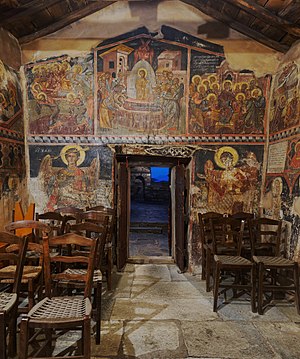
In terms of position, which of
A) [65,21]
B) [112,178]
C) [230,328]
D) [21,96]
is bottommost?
[230,328]

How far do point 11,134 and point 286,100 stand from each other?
4419 millimetres

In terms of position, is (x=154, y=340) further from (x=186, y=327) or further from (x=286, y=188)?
(x=286, y=188)

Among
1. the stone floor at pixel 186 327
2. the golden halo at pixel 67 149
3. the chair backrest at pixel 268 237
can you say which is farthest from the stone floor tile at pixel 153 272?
the golden halo at pixel 67 149

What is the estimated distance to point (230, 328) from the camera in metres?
3.00

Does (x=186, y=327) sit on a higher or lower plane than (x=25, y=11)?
Answer: lower

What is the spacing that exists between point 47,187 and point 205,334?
136 inches

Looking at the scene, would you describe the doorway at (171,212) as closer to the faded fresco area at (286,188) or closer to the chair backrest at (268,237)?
the chair backrest at (268,237)

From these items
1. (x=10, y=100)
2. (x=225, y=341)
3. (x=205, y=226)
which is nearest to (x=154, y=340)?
(x=225, y=341)

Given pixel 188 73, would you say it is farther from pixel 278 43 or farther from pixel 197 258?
pixel 197 258

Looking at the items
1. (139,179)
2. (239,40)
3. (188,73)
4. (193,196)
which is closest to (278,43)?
(239,40)

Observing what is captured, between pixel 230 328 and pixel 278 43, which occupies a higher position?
pixel 278 43

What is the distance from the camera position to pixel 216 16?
15.0 feet

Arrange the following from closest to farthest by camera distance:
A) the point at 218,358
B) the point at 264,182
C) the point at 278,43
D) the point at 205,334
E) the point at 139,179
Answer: the point at 218,358 < the point at 205,334 < the point at 278,43 < the point at 264,182 < the point at 139,179

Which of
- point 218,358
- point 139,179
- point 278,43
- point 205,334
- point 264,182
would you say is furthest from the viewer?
point 139,179
